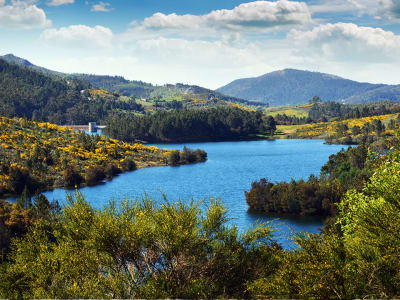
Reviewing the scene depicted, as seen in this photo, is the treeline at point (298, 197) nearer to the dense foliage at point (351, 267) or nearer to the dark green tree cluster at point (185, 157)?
the dense foliage at point (351, 267)

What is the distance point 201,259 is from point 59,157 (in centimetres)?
9547

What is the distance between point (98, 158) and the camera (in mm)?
122375

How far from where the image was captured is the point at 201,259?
75.0 ft

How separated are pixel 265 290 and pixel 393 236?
561 centimetres

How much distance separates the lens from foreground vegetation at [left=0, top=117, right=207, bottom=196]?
92312 mm

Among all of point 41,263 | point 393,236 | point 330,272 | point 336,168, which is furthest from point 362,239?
point 336,168

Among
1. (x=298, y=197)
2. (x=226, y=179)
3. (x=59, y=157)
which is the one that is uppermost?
(x=59, y=157)

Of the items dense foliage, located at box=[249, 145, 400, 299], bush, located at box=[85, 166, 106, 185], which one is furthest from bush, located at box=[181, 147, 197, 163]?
dense foliage, located at box=[249, 145, 400, 299]

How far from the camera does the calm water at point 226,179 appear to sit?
72.6 m

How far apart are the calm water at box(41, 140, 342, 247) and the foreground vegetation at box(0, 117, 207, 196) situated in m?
4.47

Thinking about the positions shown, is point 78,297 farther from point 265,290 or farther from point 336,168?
point 336,168

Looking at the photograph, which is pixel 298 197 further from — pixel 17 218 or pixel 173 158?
pixel 173 158

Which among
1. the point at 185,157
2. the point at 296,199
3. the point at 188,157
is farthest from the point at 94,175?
the point at 296,199

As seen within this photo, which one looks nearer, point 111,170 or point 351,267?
point 351,267
